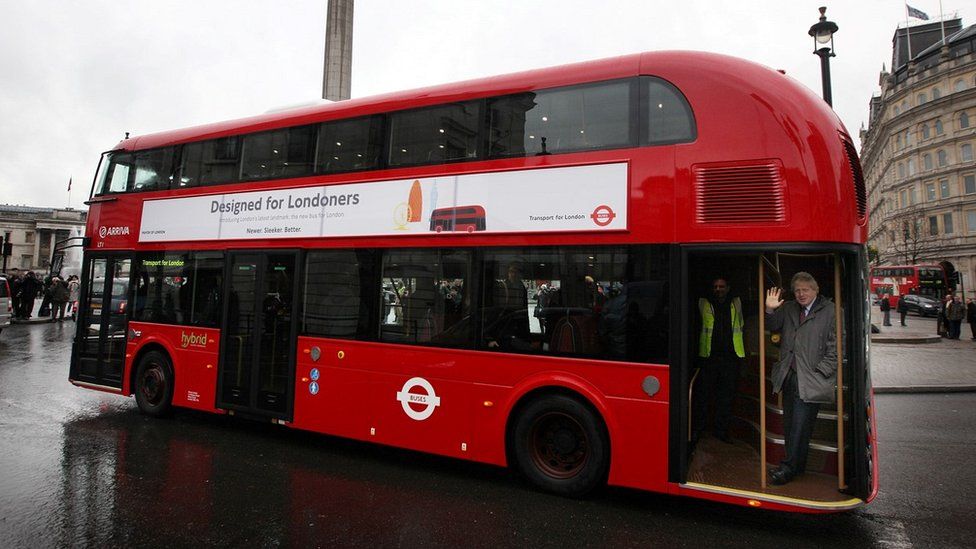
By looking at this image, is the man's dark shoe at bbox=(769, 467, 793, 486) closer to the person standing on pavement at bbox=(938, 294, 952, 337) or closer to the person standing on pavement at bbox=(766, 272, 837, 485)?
the person standing on pavement at bbox=(766, 272, 837, 485)

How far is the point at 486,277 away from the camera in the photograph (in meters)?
5.15

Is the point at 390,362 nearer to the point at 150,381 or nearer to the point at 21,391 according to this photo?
the point at 150,381

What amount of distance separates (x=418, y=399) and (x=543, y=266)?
1937 millimetres

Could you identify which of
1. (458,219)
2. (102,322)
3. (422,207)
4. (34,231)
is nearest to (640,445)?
(458,219)

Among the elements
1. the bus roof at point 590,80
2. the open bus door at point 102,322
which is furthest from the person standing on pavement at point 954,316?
the open bus door at point 102,322

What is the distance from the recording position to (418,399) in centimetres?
545

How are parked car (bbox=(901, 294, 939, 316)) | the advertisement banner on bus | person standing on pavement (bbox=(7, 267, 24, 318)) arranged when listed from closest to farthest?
the advertisement banner on bus < person standing on pavement (bbox=(7, 267, 24, 318)) < parked car (bbox=(901, 294, 939, 316))

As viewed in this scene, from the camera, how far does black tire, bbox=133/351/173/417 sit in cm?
737

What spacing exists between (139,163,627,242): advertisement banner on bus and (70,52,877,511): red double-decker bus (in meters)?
0.02

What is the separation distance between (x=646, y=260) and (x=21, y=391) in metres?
10.3

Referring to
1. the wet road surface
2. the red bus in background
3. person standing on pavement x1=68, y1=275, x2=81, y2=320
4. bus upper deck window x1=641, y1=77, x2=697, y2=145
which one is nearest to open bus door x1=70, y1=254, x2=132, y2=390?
the wet road surface

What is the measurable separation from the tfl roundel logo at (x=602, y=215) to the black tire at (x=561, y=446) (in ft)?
5.31

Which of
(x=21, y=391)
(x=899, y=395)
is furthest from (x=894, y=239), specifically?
(x=21, y=391)

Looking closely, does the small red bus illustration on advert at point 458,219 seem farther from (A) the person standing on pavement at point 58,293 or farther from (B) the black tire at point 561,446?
(A) the person standing on pavement at point 58,293
